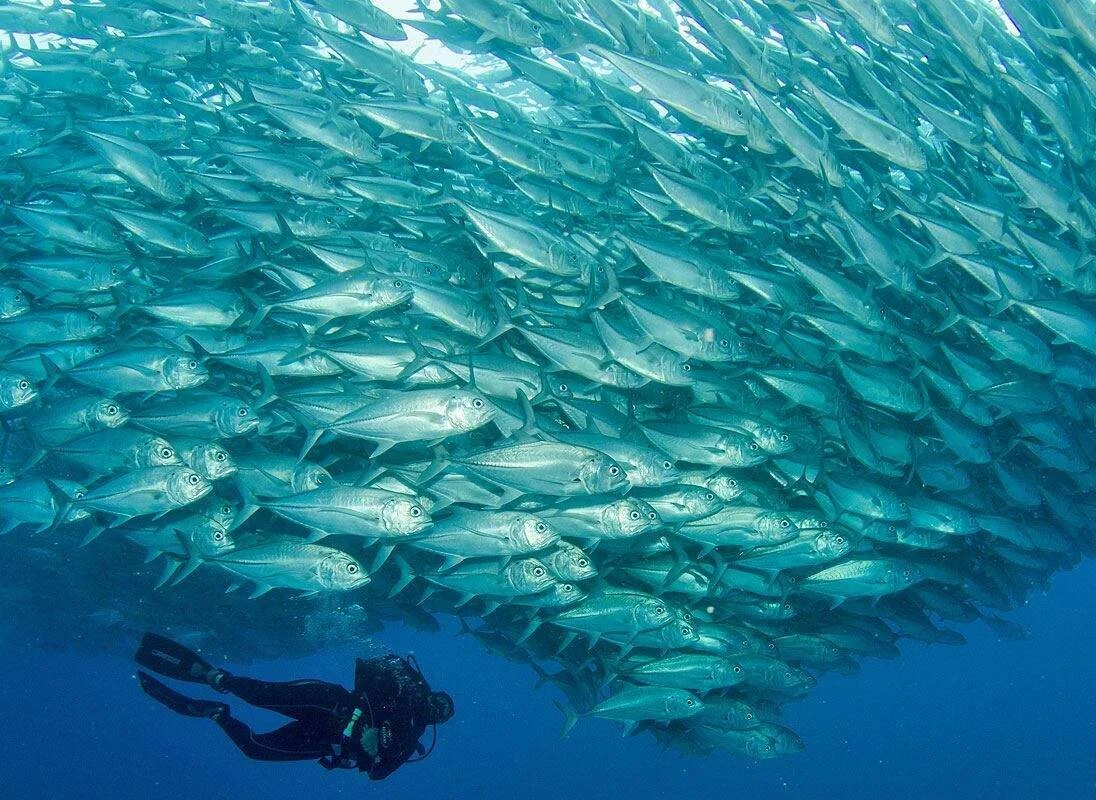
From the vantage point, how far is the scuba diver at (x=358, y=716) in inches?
209

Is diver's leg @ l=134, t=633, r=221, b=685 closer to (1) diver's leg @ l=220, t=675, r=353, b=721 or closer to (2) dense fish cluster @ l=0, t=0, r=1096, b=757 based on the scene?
(1) diver's leg @ l=220, t=675, r=353, b=721

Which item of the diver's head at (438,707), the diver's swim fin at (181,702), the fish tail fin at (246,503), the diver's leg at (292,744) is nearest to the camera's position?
the fish tail fin at (246,503)

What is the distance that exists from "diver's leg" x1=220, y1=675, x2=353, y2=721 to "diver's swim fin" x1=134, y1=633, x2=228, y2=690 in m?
0.66

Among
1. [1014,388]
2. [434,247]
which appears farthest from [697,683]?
[434,247]

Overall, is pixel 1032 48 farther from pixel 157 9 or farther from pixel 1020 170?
pixel 157 9

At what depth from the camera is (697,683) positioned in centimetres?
608

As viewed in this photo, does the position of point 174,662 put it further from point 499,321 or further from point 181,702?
point 499,321

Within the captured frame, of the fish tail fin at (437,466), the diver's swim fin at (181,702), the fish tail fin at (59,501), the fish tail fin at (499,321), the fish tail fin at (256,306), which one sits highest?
the fish tail fin at (499,321)

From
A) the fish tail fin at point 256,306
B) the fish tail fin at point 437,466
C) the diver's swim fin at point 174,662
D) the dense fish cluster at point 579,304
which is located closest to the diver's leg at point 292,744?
the diver's swim fin at point 174,662

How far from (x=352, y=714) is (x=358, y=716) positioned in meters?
0.06

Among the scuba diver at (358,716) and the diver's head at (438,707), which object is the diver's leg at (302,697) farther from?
the diver's head at (438,707)

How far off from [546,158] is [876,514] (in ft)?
13.0

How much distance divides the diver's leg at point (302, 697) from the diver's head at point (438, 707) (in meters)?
0.64

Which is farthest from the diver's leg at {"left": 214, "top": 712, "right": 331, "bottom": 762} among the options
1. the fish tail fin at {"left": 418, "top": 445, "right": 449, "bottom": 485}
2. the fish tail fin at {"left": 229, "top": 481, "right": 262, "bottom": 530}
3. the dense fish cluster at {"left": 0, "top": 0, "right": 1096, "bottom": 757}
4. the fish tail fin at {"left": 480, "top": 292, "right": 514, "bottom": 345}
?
the fish tail fin at {"left": 480, "top": 292, "right": 514, "bottom": 345}
